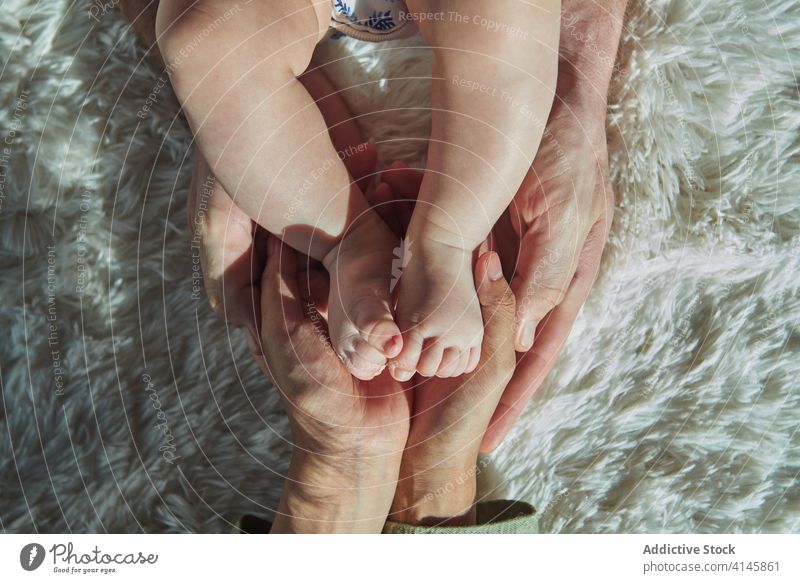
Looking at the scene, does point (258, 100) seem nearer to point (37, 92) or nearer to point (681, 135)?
point (37, 92)

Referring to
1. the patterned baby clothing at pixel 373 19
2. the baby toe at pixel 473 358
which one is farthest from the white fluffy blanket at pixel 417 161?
the baby toe at pixel 473 358

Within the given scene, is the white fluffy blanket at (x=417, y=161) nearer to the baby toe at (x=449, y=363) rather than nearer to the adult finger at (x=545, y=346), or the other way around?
the adult finger at (x=545, y=346)

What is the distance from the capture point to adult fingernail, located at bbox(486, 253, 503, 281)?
439 mm

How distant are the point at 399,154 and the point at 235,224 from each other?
14 centimetres

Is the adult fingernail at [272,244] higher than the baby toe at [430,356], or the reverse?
the adult fingernail at [272,244]

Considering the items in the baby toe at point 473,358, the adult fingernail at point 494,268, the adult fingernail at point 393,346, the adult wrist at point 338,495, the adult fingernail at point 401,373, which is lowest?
the adult wrist at point 338,495

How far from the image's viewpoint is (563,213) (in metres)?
0.46

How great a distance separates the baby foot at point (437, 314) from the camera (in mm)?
389

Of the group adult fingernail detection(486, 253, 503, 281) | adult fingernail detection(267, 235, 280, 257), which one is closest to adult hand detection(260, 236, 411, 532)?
adult fingernail detection(267, 235, 280, 257)

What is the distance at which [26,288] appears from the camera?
19.6 inches

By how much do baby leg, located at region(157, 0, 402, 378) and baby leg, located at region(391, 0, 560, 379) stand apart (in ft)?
0.09

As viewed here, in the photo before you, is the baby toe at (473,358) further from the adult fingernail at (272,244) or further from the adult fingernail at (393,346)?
the adult fingernail at (272,244)

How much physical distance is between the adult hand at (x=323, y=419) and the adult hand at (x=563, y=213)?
0.31 feet

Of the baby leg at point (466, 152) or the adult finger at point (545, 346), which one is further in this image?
the adult finger at point (545, 346)
